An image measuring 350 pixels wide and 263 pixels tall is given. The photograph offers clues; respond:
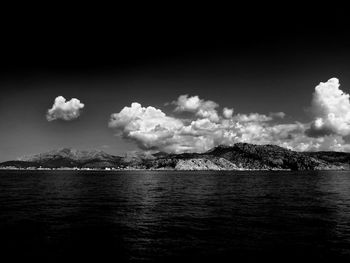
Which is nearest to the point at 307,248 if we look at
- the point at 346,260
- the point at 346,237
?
the point at 346,260

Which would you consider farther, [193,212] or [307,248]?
[193,212]

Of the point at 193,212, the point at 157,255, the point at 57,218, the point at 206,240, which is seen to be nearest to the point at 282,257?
the point at 206,240

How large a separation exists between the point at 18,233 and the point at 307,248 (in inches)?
1125

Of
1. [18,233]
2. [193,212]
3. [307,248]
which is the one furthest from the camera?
[193,212]

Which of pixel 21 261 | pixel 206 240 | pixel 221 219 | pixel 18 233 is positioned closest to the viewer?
pixel 21 261

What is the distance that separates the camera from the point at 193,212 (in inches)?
1861

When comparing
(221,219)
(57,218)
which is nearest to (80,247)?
(57,218)

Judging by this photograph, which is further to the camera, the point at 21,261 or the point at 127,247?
the point at 127,247

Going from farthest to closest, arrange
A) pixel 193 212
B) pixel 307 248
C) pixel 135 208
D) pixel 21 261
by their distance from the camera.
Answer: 1. pixel 135 208
2. pixel 193 212
3. pixel 307 248
4. pixel 21 261

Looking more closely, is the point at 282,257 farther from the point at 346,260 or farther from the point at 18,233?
the point at 18,233

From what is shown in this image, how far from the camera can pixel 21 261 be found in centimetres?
2366

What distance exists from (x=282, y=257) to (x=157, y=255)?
998 cm

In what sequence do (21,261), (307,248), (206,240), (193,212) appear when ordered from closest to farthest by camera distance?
(21,261) → (307,248) → (206,240) → (193,212)

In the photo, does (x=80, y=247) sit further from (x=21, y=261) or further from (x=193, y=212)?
(x=193, y=212)
